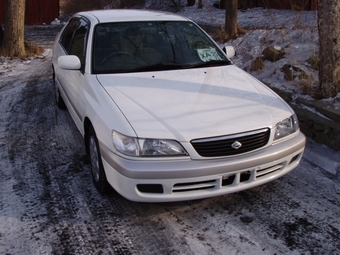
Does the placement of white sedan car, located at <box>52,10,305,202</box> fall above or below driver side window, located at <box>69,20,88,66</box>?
below

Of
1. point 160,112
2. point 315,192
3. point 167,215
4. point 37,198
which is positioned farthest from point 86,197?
point 315,192

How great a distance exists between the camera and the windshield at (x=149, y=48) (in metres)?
4.16

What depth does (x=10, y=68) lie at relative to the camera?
361 inches

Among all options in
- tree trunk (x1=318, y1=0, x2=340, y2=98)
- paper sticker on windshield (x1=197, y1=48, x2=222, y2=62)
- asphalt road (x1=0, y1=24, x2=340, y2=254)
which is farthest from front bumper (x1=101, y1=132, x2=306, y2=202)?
tree trunk (x1=318, y1=0, x2=340, y2=98)

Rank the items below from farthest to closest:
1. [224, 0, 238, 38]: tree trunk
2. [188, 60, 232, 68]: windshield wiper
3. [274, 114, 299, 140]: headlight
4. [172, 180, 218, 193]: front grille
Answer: [224, 0, 238, 38]: tree trunk, [188, 60, 232, 68]: windshield wiper, [274, 114, 299, 140]: headlight, [172, 180, 218, 193]: front grille

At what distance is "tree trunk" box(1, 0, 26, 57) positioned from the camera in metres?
9.84

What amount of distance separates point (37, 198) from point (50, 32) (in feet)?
47.9

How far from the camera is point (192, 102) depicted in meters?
3.44

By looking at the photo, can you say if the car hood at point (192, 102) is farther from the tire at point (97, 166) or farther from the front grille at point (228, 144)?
the tire at point (97, 166)

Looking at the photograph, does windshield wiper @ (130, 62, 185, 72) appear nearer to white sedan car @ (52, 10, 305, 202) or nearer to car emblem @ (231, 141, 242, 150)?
white sedan car @ (52, 10, 305, 202)

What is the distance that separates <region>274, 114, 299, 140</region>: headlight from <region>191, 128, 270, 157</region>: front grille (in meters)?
0.19

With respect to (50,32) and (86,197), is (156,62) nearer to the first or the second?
(86,197)

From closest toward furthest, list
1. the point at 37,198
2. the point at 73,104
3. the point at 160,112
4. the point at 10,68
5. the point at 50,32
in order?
the point at 160,112
the point at 37,198
the point at 73,104
the point at 10,68
the point at 50,32

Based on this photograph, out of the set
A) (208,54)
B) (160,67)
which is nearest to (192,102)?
(160,67)
